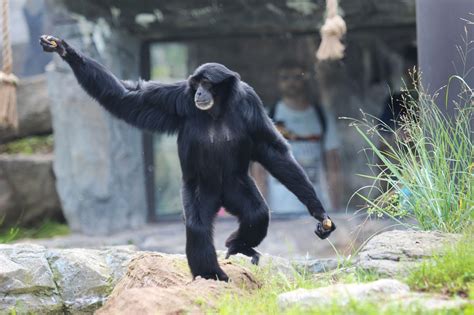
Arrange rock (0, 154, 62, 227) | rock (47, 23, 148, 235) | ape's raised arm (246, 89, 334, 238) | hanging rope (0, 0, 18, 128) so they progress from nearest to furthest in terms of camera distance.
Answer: ape's raised arm (246, 89, 334, 238) < hanging rope (0, 0, 18, 128) < rock (47, 23, 148, 235) < rock (0, 154, 62, 227)

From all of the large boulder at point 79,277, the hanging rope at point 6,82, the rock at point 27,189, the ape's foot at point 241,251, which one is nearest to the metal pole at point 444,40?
the ape's foot at point 241,251

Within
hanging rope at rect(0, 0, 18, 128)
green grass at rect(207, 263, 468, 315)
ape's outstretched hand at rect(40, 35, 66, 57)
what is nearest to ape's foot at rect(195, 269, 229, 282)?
green grass at rect(207, 263, 468, 315)

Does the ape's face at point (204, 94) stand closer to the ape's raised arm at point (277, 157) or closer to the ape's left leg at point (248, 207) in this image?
the ape's raised arm at point (277, 157)

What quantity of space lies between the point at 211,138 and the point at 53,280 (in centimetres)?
186

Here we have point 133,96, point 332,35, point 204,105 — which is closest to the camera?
point 204,105

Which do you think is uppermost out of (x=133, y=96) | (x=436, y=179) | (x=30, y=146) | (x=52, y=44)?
(x=52, y=44)

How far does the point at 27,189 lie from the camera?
13195 millimetres

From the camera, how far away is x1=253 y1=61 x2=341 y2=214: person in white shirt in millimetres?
13984

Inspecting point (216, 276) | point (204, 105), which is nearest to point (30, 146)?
point (204, 105)

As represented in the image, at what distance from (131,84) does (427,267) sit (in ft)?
10.8

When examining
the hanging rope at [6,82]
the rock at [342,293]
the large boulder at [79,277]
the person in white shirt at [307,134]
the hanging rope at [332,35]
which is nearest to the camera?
the rock at [342,293]

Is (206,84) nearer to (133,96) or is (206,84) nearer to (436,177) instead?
(133,96)

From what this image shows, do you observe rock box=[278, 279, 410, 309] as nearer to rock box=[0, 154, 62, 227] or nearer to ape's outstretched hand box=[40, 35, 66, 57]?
ape's outstretched hand box=[40, 35, 66, 57]

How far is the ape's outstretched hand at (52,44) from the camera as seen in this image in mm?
7250
